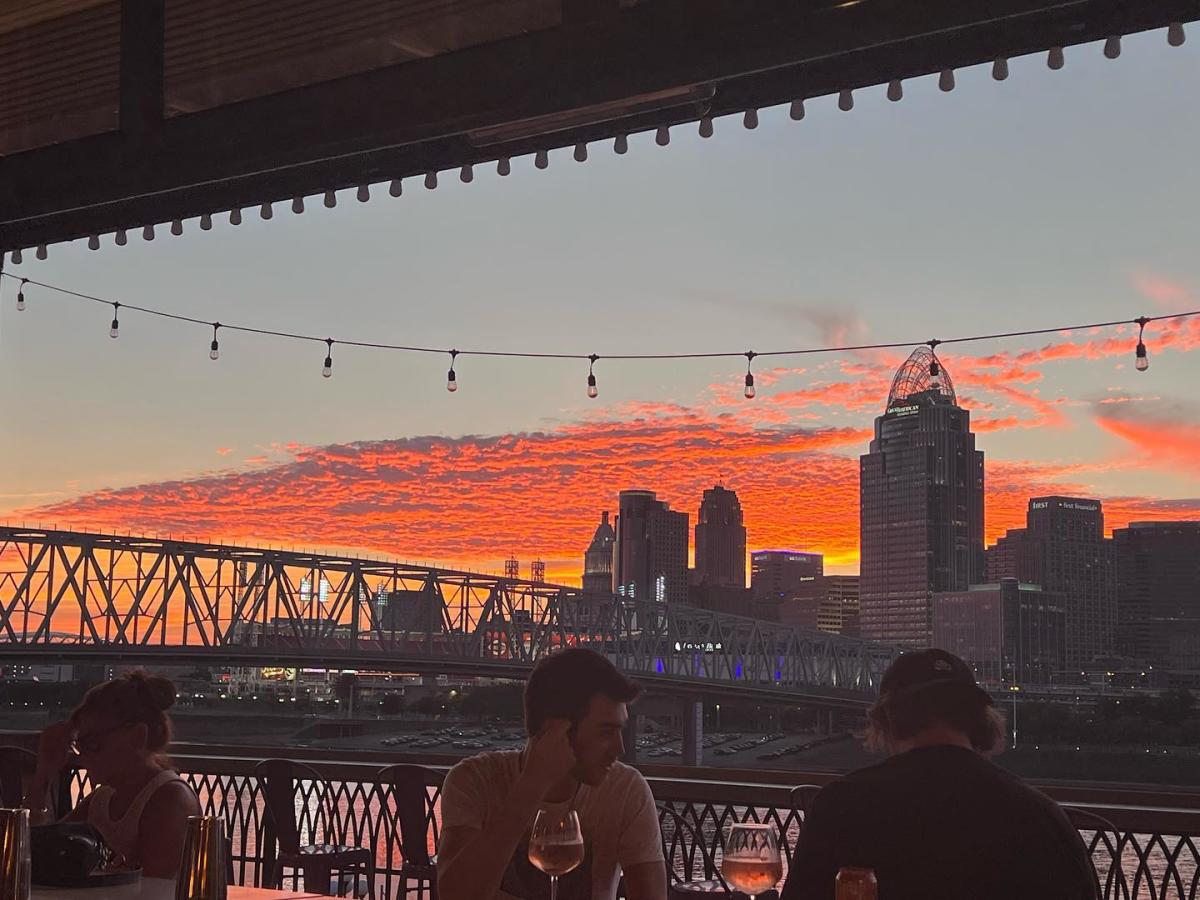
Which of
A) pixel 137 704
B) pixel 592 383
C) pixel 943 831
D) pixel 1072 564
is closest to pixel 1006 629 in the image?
pixel 1072 564

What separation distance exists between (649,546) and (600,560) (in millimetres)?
2090

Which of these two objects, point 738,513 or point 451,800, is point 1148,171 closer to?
point 738,513

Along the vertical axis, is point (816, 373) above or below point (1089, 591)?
above

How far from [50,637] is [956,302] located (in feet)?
105

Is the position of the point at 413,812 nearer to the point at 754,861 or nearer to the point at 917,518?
the point at 754,861

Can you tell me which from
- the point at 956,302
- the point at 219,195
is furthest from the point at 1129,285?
the point at 219,195

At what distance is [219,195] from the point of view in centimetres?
375

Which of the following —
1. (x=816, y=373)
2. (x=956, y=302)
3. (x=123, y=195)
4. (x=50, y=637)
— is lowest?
(x=50, y=637)

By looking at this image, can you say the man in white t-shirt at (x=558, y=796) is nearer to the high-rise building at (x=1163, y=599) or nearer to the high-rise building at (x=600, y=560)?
the high-rise building at (x=1163, y=599)

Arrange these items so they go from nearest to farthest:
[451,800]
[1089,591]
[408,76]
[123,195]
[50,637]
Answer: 1. [451,800]
2. [408,76]
3. [123,195]
4. [1089,591]
5. [50,637]

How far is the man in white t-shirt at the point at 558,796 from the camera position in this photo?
256 cm

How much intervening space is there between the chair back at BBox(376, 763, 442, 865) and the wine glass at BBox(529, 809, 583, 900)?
3.59m

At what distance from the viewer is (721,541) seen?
50.5 metres

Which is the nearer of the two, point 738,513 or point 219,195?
point 219,195
